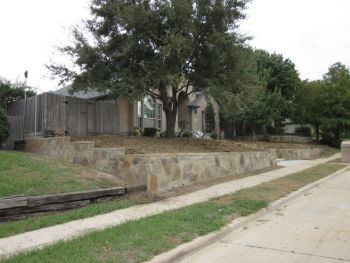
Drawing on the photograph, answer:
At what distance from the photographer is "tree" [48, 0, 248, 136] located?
13.7 m

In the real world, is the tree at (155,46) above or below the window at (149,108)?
above

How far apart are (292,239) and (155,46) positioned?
10036 mm

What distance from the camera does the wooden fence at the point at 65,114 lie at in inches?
571

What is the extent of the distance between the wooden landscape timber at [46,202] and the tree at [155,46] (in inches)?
223

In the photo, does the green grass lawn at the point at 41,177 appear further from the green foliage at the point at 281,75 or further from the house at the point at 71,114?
the green foliage at the point at 281,75

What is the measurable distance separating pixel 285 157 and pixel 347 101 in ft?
39.3

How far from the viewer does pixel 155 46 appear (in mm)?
14539

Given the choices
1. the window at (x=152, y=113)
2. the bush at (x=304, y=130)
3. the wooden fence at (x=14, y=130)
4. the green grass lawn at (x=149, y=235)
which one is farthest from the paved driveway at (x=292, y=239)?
the bush at (x=304, y=130)

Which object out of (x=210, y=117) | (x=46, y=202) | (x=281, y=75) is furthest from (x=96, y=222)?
(x=281, y=75)

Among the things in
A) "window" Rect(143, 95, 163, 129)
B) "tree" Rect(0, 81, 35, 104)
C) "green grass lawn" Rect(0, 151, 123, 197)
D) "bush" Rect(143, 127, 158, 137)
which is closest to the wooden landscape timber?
"green grass lawn" Rect(0, 151, 123, 197)

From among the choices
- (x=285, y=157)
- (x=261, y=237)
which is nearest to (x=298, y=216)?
(x=261, y=237)

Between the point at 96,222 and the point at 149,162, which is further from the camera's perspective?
the point at 149,162

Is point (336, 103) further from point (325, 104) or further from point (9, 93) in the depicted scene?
point (9, 93)

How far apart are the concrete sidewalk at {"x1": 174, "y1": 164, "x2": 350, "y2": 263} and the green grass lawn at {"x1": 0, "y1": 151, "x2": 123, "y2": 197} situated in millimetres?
4080
